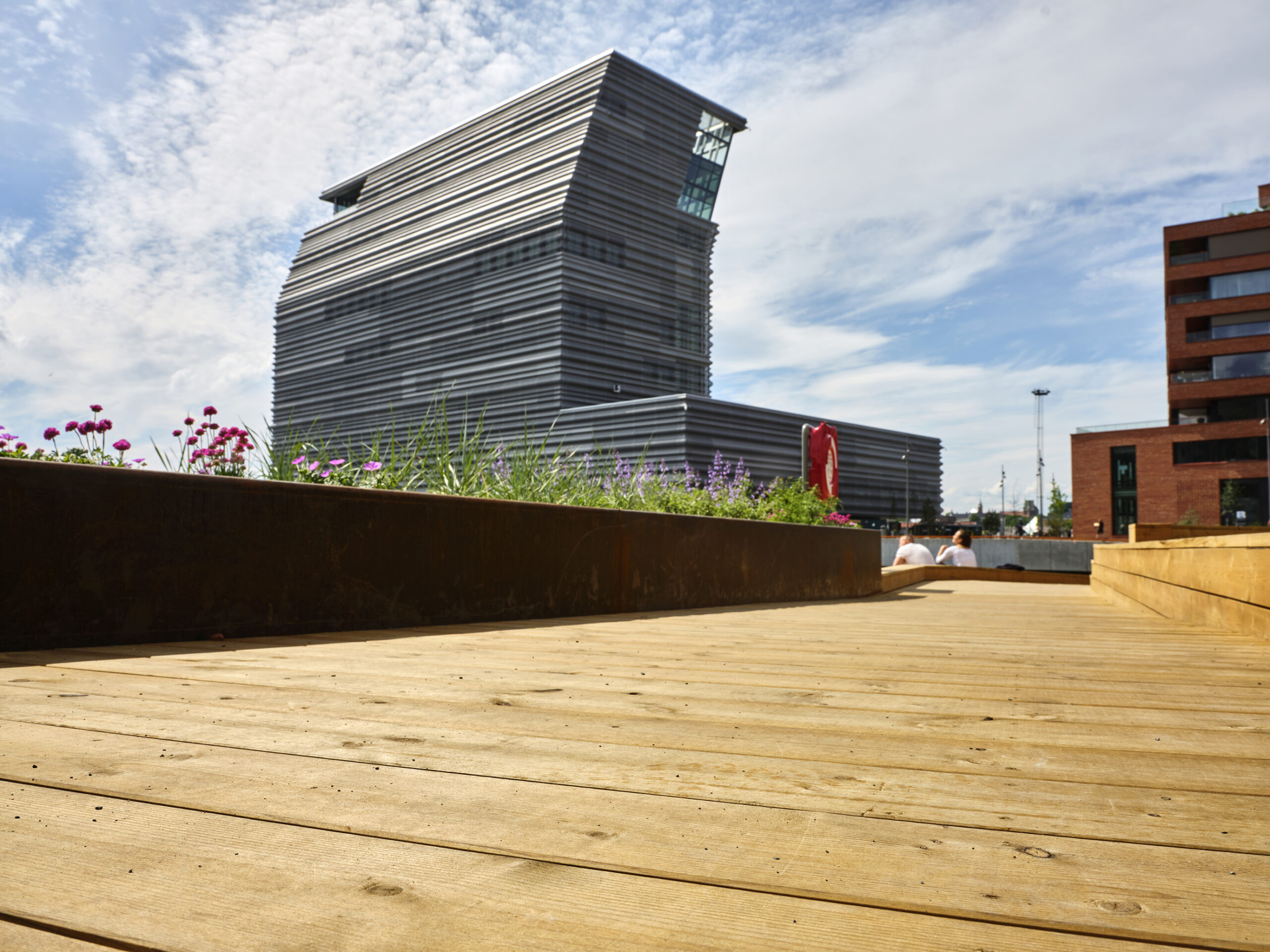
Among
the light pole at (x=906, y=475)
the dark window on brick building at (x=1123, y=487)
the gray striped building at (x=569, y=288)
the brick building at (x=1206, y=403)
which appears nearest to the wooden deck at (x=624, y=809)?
the gray striped building at (x=569, y=288)

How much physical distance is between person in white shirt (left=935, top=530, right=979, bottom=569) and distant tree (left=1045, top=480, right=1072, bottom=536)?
56984 mm

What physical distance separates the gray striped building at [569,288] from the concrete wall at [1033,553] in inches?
506

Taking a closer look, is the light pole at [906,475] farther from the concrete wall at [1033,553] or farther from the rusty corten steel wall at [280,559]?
the rusty corten steel wall at [280,559]

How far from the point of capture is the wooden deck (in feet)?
2.63

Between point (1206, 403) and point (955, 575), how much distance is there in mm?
39755

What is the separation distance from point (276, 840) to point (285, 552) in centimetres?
239

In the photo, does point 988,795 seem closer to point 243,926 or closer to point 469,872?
point 469,872

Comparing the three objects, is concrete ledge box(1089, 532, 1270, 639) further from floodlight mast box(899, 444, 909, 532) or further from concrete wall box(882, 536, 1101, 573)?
floodlight mast box(899, 444, 909, 532)

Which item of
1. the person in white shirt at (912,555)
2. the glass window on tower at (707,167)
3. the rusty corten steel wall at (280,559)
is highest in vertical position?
the glass window on tower at (707,167)

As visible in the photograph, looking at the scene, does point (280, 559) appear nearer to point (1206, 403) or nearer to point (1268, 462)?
point (1268, 462)

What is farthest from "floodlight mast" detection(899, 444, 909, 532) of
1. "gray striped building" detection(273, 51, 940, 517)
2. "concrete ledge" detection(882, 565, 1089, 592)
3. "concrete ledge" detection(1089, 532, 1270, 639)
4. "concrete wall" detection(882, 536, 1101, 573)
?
"concrete ledge" detection(1089, 532, 1270, 639)

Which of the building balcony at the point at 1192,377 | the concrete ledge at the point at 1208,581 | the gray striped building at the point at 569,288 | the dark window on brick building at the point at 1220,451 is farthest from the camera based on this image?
the building balcony at the point at 1192,377

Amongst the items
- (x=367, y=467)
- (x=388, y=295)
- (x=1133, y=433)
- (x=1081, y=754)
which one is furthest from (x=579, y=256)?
(x=1081, y=754)

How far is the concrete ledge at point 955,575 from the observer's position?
11.1 meters
